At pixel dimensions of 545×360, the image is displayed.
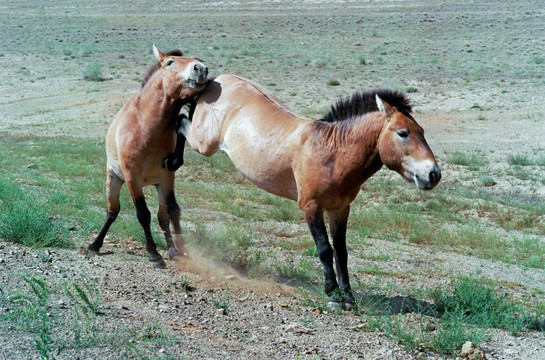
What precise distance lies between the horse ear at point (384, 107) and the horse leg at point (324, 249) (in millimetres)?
1112

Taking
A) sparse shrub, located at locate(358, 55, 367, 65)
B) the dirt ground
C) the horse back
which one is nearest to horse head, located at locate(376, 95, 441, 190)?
the dirt ground

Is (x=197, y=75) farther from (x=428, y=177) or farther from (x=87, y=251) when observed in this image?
(x=428, y=177)

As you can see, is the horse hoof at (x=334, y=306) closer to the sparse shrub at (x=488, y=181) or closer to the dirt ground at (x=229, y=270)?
the dirt ground at (x=229, y=270)

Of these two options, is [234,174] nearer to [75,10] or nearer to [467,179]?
[467,179]

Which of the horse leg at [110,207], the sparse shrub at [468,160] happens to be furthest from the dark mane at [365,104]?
the sparse shrub at [468,160]

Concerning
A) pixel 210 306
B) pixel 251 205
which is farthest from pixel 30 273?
pixel 251 205

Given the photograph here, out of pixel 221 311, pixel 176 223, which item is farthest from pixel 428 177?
pixel 176 223

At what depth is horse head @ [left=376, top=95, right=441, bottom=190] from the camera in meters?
5.77

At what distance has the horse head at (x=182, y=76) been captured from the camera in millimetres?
7016

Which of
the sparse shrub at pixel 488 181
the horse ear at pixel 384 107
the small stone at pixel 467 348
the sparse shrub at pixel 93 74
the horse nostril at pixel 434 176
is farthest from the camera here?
the sparse shrub at pixel 93 74

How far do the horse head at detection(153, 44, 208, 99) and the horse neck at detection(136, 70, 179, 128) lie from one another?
9 centimetres

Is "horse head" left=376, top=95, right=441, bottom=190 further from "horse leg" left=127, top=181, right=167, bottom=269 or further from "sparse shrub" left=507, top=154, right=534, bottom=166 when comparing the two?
"sparse shrub" left=507, top=154, right=534, bottom=166

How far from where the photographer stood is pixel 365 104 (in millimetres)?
6457

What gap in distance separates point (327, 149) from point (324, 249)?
0.97 meters
